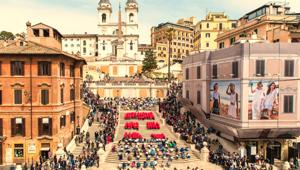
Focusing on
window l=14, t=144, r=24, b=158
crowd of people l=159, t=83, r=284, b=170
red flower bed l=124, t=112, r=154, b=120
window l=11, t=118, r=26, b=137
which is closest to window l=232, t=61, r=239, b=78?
crowd of people l=159, t=83, r=284, b=170

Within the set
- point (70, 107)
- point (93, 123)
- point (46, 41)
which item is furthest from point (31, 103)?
point (93, 123)

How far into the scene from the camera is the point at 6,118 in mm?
34656

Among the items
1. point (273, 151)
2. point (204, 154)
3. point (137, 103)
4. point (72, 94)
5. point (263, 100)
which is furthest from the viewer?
point (137, 103)

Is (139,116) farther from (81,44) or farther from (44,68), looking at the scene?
(81,44)

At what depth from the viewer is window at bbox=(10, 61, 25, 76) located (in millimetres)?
34875

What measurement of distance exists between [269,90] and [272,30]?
13.0 metres

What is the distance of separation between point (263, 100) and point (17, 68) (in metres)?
26.1

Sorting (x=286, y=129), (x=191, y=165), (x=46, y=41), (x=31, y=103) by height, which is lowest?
(x=191, y=165)

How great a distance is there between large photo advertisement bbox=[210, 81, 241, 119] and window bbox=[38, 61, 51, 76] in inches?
779

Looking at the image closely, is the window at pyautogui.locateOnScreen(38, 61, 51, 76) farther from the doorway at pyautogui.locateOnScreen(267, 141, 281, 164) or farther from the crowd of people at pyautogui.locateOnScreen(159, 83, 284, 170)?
the doorway at pyautogui.locateOnScreen(267, 141, 281, 164)

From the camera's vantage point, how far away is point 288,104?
34719 mm

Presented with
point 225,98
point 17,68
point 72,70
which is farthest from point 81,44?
point 225,98

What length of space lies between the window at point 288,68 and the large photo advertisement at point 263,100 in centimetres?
148

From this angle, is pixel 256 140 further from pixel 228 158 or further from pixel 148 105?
pixel 148 105
